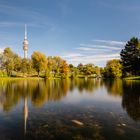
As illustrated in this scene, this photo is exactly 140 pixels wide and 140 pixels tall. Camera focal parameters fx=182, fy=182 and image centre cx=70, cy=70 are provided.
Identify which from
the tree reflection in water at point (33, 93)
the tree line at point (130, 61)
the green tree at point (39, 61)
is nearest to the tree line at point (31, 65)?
the green tree at point (39, 61)

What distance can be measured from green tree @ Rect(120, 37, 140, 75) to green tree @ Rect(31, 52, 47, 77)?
4192cm

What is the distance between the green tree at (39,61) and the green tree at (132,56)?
138 ft

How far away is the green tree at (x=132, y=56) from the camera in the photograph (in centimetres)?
8590

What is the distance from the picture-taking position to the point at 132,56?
88625mm

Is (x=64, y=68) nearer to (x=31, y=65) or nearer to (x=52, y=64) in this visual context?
(x=52, y=64)

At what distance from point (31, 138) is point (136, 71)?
85.1m

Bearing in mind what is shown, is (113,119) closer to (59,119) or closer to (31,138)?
(59,119)

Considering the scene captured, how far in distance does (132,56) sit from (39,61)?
1870 inches

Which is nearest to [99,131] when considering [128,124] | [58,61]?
[128,124]

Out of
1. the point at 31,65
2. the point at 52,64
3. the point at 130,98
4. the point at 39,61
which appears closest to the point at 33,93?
the point at 130,98

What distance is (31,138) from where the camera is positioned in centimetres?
1009

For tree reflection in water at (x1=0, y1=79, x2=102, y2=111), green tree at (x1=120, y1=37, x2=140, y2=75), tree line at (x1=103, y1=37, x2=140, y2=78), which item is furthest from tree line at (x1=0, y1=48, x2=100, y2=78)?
tree reflection in water at (x1=0, y1=79, x2=102, y2=111)

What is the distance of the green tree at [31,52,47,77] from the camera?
316 ft

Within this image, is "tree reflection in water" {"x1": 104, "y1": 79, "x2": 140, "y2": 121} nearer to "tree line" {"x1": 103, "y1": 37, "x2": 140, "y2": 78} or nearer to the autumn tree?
"tree line" {"x1": 103, "y1": 37, "x2": 140, "y2": 78}
